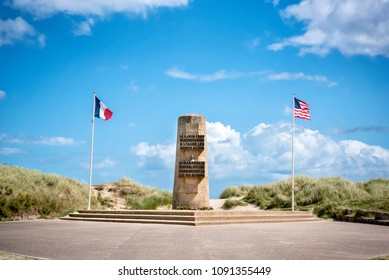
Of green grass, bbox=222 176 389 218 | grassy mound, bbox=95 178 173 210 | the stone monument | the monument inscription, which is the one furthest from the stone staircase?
grassy mound, bbox=95 178 173 210

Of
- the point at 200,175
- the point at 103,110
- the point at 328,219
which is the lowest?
the point at 328,219

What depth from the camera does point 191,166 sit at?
21547 mm

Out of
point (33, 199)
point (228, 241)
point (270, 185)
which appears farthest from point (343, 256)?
point (270, 185)

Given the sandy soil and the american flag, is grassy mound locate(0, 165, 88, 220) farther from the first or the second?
the american flag

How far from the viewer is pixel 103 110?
78.1 ft

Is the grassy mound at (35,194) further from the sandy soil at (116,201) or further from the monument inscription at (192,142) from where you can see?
the monument inscription at (192,142)

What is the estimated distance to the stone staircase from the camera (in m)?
17.5

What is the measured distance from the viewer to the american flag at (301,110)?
933 inches

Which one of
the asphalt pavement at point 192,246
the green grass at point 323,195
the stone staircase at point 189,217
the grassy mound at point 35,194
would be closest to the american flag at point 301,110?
the green grass at point 323,195

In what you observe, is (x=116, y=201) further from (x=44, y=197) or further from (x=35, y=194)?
(x=35, y=194)

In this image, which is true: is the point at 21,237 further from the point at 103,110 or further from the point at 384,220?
the point at 384,220

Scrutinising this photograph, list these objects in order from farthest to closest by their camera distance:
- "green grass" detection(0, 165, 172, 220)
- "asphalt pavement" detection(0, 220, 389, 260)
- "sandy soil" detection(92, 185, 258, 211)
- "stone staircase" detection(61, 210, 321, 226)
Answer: "sandy soil" detection(92, 185, 258, 211)
"green grass" detection(0, 165, 172, 220)
"stone staircase" detection(61, 210, 321, 226)
"asphalt pavement" detection(0, 220, 389, 260)

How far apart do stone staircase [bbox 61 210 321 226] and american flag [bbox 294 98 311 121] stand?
565 cm
